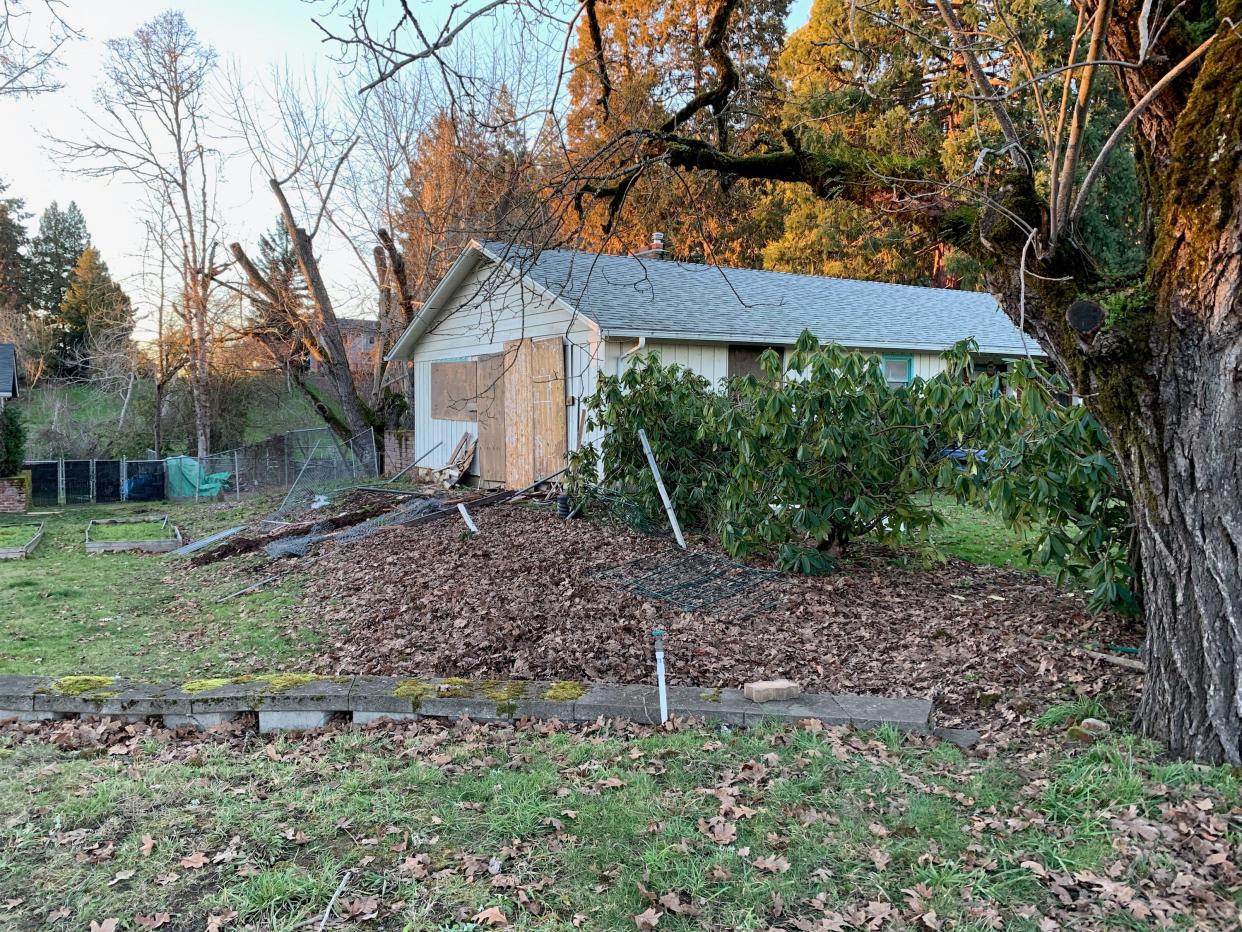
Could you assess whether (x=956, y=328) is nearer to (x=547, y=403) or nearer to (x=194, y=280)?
(x=547, y=403)

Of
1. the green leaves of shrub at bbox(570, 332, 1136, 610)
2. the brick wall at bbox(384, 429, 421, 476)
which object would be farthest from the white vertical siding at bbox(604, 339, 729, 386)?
the brick wall at bbox(384, 429, 421, 476)

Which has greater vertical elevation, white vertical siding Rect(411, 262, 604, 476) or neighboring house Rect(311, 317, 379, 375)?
neighboring house Rect(311, 317, 379, 375)

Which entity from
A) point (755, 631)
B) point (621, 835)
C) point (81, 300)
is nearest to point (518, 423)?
point (755, 631)

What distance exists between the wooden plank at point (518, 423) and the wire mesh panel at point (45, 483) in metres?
10.6

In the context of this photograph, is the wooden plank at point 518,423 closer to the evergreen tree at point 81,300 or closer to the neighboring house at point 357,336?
the neighboring house at point 357,336

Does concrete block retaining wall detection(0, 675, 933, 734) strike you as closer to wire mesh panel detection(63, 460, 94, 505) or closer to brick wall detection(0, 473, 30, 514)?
brick wall detection(0, 473, 30, 514)

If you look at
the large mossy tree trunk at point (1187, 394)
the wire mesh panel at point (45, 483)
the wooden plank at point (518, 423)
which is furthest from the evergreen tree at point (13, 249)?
the large mossy tree trunk at point (1187, 394)

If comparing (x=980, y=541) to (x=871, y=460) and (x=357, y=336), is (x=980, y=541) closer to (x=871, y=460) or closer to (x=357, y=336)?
(x=871, y=460)

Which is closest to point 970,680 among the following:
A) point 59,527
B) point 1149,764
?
point 1149,764

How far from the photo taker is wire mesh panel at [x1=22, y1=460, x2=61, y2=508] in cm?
1598

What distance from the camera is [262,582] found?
316 inches

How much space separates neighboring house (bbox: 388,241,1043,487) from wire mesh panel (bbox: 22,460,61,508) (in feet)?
25.7

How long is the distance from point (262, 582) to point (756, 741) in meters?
6.18

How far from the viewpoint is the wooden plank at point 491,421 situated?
42.1 ft
